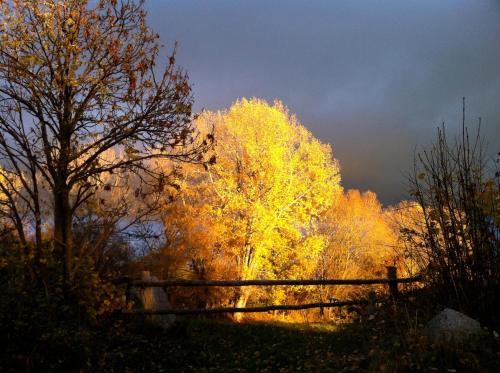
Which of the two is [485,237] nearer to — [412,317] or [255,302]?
[412,317]

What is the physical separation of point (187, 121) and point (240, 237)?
13.6 metres

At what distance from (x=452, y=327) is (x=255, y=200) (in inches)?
573

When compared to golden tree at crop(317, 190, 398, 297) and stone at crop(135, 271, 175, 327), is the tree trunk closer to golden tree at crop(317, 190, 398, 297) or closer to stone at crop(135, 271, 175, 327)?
stone at crop(135, 271, 175, 327)

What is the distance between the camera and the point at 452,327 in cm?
512

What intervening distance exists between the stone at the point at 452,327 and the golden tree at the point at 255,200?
13.6 metres

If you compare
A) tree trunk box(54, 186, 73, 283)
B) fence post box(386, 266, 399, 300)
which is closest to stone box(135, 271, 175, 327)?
tree trunk box(54, 186, 73, 283)

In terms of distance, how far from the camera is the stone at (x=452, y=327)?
4980 millimetres

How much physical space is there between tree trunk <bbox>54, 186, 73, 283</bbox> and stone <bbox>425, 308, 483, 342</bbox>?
4.88 meters

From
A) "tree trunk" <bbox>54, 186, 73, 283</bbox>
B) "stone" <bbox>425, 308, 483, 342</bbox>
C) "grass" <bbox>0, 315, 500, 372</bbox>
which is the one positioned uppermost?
"tree trunk" <bbox>54, 186, 73, 283</bbox>

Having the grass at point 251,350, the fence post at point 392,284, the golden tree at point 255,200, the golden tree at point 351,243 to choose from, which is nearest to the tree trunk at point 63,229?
the grass at point 251,350

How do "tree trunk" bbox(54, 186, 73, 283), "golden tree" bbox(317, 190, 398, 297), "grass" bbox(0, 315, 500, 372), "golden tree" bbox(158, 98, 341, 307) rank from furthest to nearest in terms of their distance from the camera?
"golden tree" bbox(317, 190, 398, 297), "golden tree" bbox(158, 98, 341, 307), "tree trunk" bbox(54, 186, 73, 283), "grass" bbox(0, 315, 500, 372)

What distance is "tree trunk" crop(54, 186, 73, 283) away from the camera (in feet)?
20.0

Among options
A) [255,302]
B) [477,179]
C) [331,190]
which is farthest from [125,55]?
[255,302]

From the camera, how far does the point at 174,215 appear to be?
1941cm
